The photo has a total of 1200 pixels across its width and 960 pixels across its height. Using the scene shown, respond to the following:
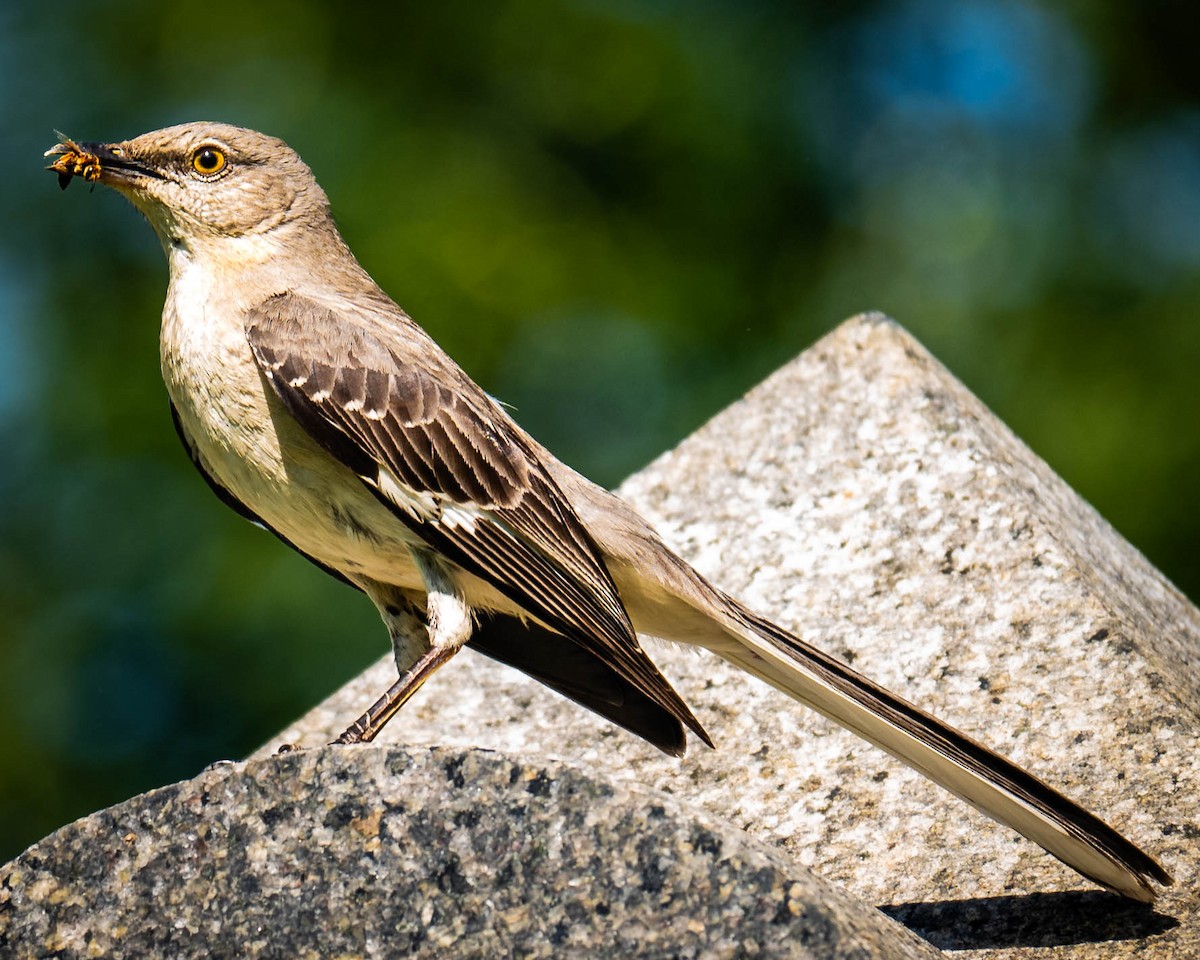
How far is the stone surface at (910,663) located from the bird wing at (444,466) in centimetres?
42

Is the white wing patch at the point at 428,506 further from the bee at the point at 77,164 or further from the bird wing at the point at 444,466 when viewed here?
the bee at the point at 77,164

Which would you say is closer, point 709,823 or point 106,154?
point 709,823

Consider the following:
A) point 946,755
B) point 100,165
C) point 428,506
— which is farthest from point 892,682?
point 100,165

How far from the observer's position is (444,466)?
4207 millimetres

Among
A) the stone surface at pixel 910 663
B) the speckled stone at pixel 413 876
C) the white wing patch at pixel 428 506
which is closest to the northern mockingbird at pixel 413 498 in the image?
→ the white wing patch at pixel 428 506

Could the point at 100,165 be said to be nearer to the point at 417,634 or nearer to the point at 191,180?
the point at 191,180

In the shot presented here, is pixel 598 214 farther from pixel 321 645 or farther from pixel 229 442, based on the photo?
pixel 229 442

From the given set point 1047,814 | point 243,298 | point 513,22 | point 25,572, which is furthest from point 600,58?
point 1047,814

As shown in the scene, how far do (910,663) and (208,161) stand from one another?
2.77 meters

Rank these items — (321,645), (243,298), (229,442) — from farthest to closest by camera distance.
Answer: (321,645), (243,298), (229,442)

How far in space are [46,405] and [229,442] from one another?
617 centimetres

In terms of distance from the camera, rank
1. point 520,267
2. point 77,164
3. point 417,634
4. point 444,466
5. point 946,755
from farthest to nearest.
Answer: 1. point 520,267
2. point 77,164
3. point 417,634
4. point 444,466
5. point 946,755

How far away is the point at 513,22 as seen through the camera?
10.4 metres

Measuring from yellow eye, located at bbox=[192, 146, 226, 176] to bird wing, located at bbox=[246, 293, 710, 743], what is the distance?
0.64 m
